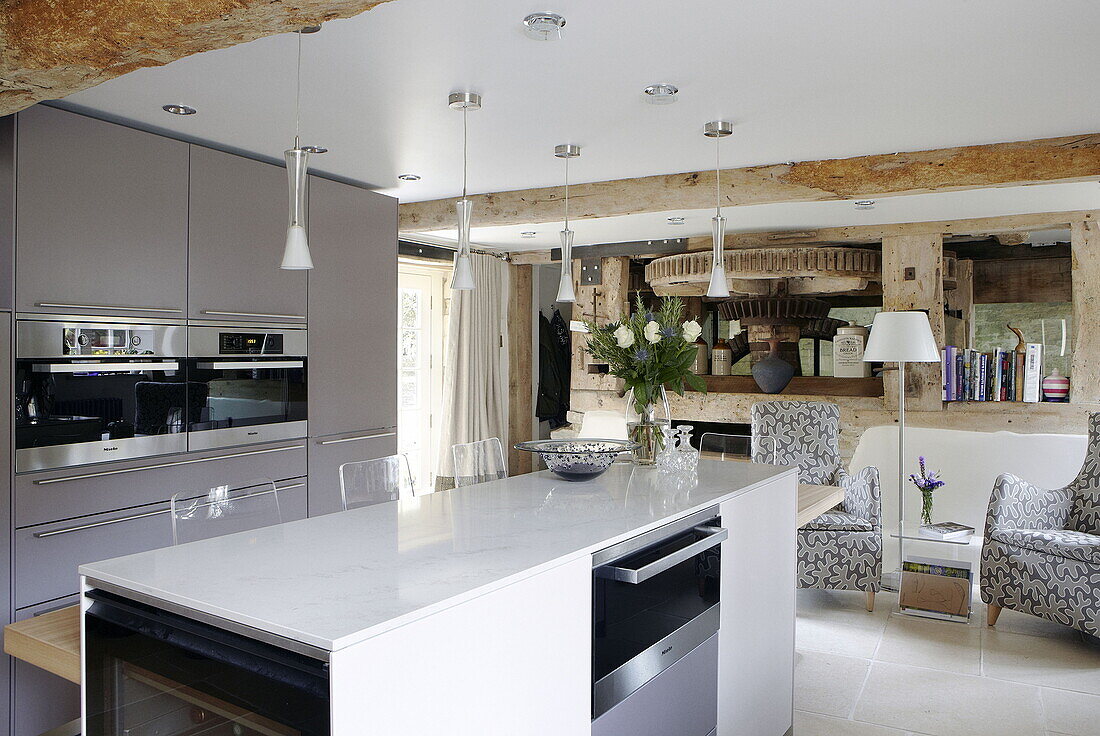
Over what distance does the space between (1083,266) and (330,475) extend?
4.91 m

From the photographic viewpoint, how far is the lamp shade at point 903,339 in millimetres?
4516

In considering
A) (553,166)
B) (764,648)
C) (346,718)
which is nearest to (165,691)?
(346,718)

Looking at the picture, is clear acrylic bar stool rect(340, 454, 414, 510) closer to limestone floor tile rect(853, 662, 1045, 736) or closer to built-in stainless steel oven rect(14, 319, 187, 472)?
built-in stainless steel oven rect(14, 319, 187, 472)

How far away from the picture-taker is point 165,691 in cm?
148

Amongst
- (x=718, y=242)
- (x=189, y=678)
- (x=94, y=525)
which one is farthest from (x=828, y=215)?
(x=189, y=678)

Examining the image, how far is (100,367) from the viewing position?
308cm

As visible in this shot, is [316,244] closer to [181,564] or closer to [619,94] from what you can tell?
[619,94]

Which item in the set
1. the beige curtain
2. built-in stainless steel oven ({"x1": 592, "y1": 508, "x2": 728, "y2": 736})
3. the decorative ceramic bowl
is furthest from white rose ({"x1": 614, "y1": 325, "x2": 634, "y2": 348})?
the beige curtain

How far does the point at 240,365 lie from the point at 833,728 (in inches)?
113

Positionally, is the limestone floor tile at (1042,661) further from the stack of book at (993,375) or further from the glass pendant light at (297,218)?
the glass pendant light at (297,218)

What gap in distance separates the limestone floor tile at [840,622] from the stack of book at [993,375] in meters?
1.83

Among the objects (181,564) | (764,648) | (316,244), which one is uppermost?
(316,244)

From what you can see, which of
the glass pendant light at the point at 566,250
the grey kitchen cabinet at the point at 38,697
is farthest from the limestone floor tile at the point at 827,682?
the grey kitchen cabinet at the point at 38,697

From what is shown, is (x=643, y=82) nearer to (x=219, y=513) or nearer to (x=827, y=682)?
(x=219, y=513)
